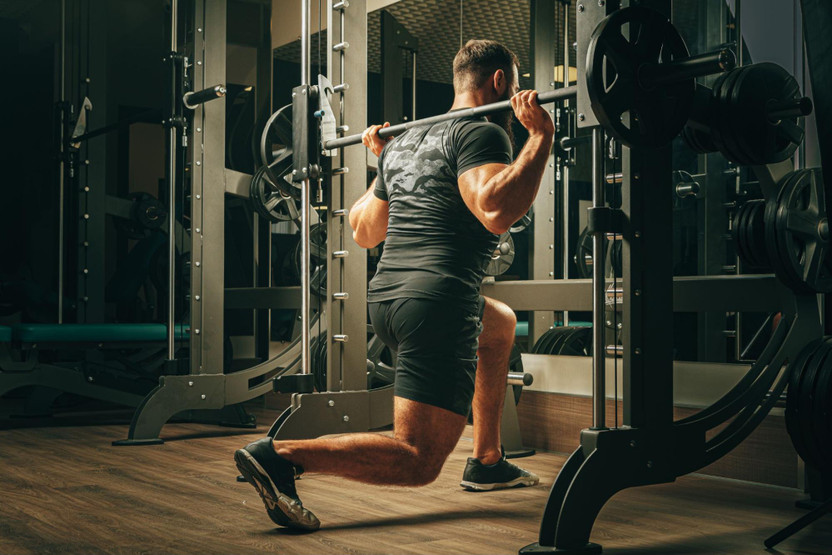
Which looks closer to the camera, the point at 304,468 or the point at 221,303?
the point at 304,468

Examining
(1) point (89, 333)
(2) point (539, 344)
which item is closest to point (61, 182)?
(1) point (89, 333)

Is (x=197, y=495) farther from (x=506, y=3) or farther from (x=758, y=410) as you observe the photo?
(x=506, y=3)

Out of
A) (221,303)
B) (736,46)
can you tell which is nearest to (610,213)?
(736,46)

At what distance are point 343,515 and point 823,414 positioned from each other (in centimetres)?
134

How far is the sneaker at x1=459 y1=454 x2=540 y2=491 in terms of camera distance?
9.93 ft

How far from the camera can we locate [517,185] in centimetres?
235

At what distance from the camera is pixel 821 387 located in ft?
8.05

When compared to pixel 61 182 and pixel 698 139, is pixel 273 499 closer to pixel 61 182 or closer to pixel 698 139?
pixel 698 139

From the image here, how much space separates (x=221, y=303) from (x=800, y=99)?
9.32 ft

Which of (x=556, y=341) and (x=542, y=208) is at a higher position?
(x=542, y=208)

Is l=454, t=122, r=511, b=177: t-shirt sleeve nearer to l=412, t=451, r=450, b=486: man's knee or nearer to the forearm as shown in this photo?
the forearm

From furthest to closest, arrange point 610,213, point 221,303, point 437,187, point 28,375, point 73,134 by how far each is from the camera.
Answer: point 73,134 < point 28,375 < point 221,303 < point 437,187 < point 610,213

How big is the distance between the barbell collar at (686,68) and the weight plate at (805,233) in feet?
2.47

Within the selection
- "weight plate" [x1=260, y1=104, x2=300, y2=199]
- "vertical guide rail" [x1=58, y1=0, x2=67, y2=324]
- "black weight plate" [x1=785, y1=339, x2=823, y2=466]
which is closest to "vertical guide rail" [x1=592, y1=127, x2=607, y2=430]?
"black weight plate" [x1=785, y1=339, x2=823, y2=466]
